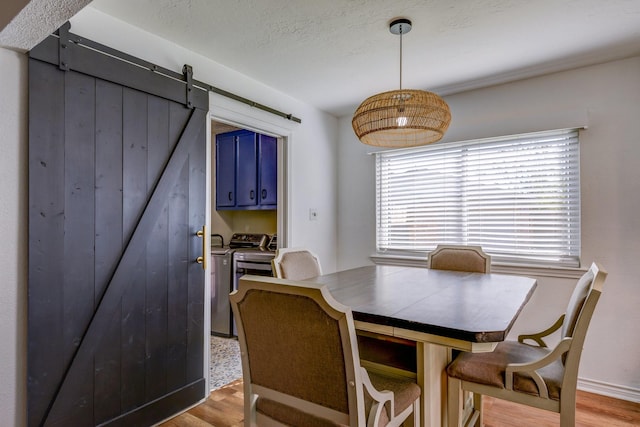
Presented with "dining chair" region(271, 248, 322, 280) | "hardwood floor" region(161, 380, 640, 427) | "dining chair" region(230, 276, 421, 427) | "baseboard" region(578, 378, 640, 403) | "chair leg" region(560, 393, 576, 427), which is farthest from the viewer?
"baseboard" region(578, 378, 640, 403)

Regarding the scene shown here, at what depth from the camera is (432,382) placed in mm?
1520

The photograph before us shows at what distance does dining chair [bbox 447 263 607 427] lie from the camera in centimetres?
140

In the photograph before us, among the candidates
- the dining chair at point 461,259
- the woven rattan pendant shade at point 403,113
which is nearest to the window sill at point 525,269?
the dining chair at point 461,259

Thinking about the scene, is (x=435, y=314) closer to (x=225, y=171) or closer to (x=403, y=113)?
(x=403, y=113)

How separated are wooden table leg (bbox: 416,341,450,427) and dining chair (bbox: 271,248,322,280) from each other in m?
1.05

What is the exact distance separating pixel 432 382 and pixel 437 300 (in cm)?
35

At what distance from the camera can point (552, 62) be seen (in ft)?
8.60

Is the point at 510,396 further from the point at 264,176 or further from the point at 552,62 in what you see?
the point at 264,176

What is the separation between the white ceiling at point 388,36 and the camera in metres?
1.93

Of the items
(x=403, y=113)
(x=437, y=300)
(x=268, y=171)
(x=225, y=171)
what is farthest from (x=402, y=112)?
(x=225, y=171)

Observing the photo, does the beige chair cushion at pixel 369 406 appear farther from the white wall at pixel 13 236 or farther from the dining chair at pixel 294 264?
the white wall at pixel 13 236

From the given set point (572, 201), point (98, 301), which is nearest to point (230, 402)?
point (98, 301)

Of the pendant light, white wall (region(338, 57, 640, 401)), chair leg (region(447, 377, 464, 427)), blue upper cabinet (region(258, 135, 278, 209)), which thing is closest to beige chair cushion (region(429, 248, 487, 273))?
white wall (region(338, 57, 640, 401))

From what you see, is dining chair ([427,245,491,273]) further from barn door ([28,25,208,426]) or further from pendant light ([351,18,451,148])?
barn door ([28,25,208,426])
